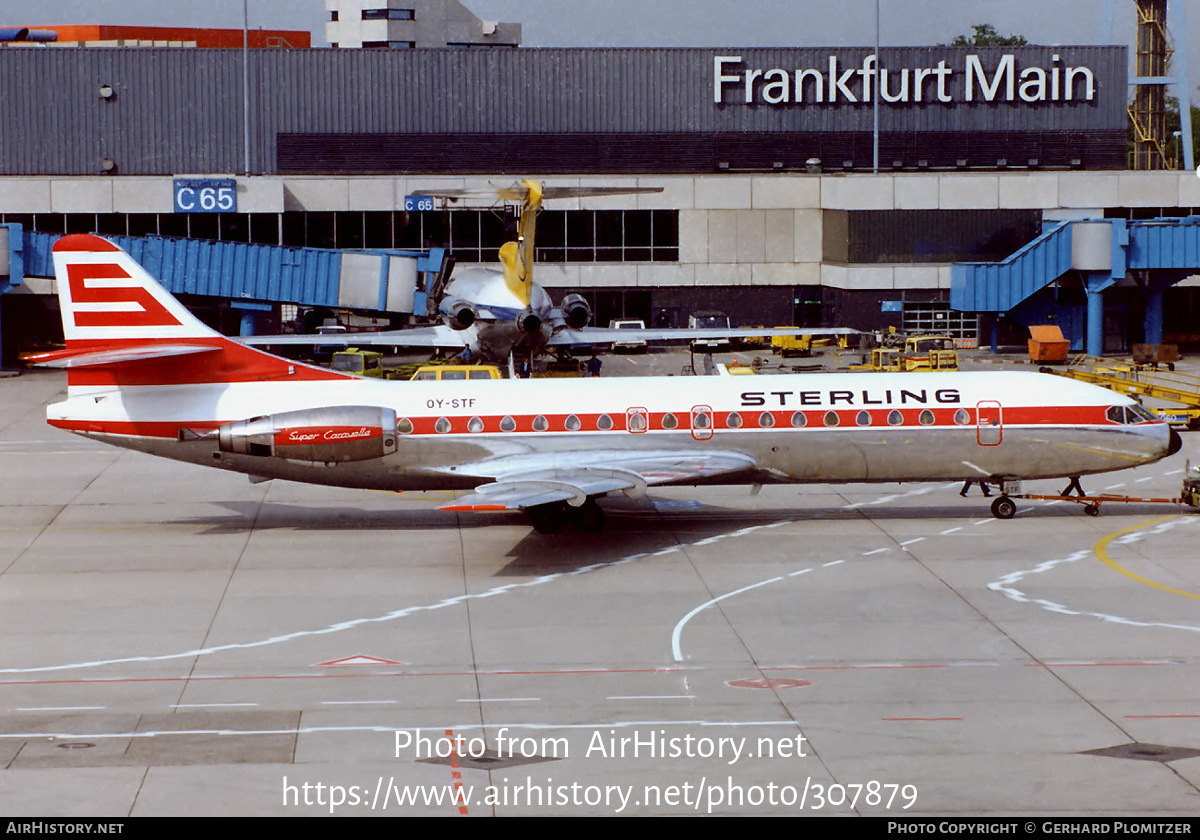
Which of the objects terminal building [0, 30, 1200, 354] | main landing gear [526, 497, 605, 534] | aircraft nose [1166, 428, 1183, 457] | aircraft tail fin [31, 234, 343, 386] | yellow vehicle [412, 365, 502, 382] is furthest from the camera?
terminal building [0, 30, 1200, 354]

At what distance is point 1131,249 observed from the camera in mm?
75812

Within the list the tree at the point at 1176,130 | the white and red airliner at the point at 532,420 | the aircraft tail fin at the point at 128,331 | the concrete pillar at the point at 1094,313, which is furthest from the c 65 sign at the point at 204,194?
the tree at the point at 1176,130

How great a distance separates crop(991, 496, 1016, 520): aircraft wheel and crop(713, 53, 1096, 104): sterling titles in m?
58.4

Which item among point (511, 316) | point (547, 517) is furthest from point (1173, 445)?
point (511, 316)

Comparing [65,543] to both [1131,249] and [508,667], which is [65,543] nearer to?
[508,667]

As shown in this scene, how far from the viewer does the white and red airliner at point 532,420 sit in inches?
1359

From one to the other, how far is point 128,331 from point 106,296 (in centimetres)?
94

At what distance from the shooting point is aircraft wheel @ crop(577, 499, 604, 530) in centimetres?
3538

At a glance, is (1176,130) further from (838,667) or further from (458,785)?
(458,785)

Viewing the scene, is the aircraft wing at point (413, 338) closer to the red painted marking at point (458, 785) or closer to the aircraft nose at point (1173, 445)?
the aircraft nose at point (1173, 445)

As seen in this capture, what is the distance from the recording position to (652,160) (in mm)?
91938

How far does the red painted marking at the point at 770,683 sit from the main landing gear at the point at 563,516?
1162cm

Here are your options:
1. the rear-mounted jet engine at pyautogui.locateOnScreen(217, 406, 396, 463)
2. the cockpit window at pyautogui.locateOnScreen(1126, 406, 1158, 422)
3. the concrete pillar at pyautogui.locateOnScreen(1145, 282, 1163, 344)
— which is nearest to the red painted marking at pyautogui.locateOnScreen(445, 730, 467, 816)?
the rear-mounted jet engine at pyautogui.locateOnScreen(217, 406, 396, 463)

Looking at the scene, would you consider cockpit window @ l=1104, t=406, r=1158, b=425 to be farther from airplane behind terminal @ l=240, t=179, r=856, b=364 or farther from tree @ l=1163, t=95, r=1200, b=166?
tree @ l=1163, t=95, r=1200, b=166
